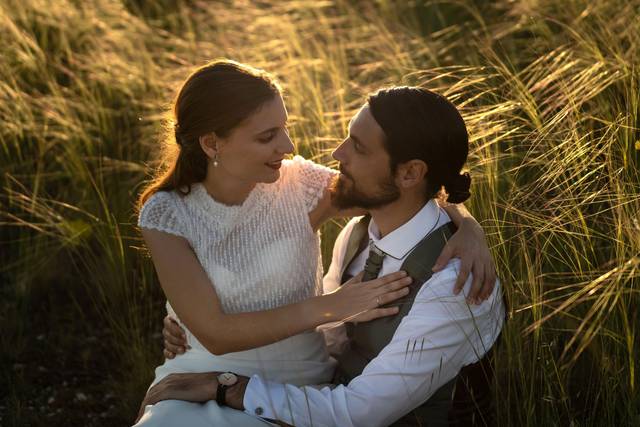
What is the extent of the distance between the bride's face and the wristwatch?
0.80 m

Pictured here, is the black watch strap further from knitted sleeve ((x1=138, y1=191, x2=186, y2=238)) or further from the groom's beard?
the groom's beard

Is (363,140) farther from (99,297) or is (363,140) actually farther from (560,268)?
(99,297)

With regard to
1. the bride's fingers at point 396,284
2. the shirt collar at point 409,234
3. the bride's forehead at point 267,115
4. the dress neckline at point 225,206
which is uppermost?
the bride's forehead at point 267,115

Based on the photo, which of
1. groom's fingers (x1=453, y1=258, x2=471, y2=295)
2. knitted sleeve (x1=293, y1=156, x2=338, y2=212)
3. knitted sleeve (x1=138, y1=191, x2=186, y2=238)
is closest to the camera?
groom's fingers (x1=453, y1=258, x2=471, y2=295)

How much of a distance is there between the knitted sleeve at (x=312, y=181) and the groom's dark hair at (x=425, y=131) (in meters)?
0.48

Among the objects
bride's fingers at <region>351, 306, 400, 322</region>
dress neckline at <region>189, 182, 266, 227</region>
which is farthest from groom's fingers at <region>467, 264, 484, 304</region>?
dress neckline at <region>189, 182, 266, 227</region>

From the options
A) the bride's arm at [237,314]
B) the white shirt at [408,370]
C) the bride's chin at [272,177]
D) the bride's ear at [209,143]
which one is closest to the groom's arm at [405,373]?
the white shirt at [408,370]

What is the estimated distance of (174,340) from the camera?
359 centimetres

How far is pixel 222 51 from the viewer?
20.6 feet

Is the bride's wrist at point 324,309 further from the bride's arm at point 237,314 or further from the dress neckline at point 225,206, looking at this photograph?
the dress neckline at point 225,206

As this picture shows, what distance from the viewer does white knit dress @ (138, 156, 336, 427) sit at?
3.49m

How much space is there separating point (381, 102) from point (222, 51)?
128 inches

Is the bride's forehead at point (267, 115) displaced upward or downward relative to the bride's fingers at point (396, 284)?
upward

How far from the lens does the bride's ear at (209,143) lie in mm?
3467
